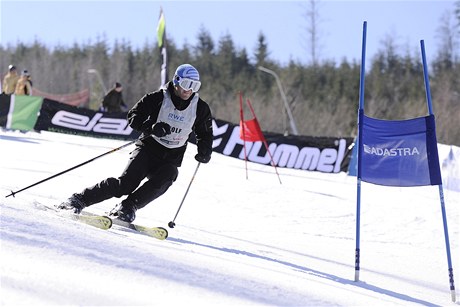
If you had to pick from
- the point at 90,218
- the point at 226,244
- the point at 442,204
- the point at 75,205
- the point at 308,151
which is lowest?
the point at 90,218

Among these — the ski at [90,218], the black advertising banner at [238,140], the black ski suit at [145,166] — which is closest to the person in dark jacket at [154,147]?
the black ski suit at [145,166]

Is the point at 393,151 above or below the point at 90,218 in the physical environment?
above

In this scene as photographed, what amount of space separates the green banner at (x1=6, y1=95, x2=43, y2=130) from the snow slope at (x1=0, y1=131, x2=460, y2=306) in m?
1.83

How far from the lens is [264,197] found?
36.5 feet

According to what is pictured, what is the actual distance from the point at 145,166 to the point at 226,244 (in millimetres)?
1110

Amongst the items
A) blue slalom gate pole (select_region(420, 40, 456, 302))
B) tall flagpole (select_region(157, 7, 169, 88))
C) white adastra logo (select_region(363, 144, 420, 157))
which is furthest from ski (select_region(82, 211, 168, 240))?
tall flagpole (select_region(157, 7, 169, 88))

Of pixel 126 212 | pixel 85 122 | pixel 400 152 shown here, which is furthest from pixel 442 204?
pixel 85 122

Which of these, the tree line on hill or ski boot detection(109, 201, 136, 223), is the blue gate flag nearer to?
ski boot detection(109, 201, 136, 223)

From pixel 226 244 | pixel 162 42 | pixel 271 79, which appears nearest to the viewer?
pixel 226 244

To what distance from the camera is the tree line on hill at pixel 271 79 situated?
185 ft

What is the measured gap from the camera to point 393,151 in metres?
5.72

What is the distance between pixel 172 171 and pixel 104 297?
298 centimetres

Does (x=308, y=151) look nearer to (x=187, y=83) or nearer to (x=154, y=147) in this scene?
(x=154, y=147)

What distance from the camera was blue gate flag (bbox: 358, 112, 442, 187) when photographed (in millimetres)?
5656
